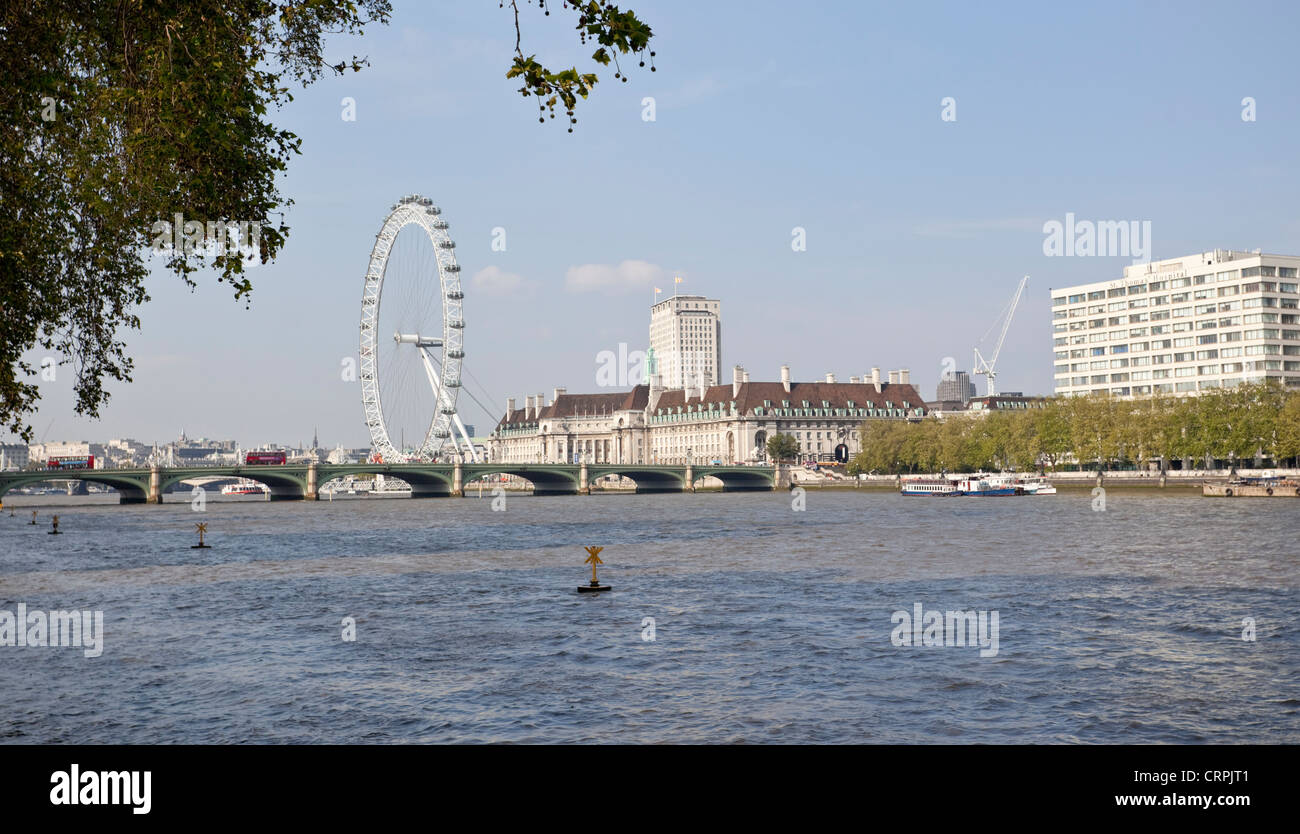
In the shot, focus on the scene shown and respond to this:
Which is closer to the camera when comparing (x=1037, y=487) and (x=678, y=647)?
(x=678, y=647)

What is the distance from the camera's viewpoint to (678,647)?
2970cm

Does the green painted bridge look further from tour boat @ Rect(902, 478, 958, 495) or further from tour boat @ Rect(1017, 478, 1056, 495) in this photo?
tour boat @ Rect(1017, 478, 1056, 495)

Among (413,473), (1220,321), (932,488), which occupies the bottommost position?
(932,488)

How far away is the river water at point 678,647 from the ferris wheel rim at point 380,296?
73884 millimetres

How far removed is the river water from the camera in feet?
68.8

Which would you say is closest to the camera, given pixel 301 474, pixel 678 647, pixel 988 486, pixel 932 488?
pixel 678 647

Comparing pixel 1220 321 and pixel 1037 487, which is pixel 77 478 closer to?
pixel 1037 487

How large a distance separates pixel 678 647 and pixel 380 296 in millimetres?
117151

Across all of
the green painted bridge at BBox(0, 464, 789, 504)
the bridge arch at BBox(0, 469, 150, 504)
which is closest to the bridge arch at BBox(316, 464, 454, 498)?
the green painted bridge at BBox(0, 464, 789, 504)

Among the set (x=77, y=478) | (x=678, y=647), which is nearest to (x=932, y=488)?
(x=77, y=478)

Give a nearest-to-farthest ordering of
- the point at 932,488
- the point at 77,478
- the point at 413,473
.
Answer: the point at 77,478 < the point at 932,488 < the point at 413,473

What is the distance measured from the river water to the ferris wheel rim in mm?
73884
